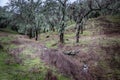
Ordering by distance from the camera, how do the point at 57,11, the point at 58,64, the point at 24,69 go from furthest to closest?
the point at 57,11 → the point at 58,64 → the point at 24,69

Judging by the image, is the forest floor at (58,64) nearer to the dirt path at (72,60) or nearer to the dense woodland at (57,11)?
the dirt path at (72,60)

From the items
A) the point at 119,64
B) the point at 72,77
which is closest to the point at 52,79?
the point at 72,77

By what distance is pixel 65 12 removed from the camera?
116ft

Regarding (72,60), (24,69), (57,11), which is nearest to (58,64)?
(24,69)

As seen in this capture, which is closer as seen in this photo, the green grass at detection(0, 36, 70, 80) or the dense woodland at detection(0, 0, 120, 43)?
the green grass at detection(0, 36, 70, 80)

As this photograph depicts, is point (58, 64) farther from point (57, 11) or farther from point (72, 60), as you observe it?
point (57, 11)

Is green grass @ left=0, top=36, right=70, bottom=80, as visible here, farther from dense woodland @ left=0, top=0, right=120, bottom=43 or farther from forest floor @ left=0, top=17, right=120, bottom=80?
dense woodland @ left=0, top=0, right=120, bottom=43

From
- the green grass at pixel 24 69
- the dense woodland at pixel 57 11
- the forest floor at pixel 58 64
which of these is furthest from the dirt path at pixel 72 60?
the dense woodland at pixel 57 11

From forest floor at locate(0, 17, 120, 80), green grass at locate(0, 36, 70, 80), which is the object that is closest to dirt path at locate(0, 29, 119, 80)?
forest floor at locate(0, 17, 120, 80)

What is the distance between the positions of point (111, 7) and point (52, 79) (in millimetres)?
29645

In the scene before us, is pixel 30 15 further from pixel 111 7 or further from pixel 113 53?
pixel 113 53

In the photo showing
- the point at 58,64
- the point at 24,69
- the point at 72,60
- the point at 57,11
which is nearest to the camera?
the point at 24,69

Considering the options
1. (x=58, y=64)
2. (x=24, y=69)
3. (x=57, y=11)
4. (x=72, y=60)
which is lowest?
(x=72, y=60)

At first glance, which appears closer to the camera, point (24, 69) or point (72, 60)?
point (24, 69)
